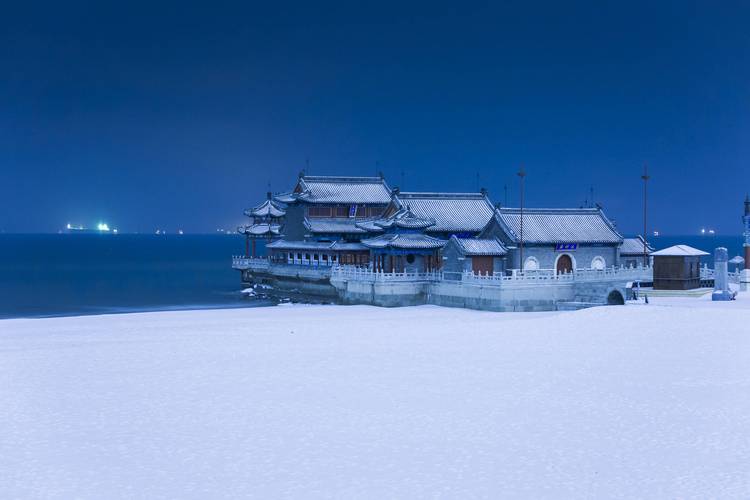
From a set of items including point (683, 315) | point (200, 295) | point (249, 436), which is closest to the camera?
point (249, 436)

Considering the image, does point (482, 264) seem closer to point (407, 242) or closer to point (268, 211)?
point (407, 242)

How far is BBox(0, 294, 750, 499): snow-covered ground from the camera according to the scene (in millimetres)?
15953

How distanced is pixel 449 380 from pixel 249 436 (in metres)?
8.04

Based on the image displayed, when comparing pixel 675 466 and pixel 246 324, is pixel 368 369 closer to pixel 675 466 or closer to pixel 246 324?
pixel 675 466

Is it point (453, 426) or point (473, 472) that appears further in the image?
point (453, 426)

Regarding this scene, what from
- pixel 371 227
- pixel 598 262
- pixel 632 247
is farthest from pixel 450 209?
pixel 632 247

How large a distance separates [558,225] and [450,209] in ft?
32.6

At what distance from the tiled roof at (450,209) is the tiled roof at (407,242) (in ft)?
15.7

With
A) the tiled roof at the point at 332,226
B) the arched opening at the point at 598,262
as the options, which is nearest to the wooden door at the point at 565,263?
the arched opening at the point at 598,262

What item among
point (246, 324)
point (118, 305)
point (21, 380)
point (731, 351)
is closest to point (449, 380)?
point (731, 351)

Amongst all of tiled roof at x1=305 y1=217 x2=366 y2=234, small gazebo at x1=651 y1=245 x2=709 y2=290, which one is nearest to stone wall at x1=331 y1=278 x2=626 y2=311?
small gazebo at x1=651 y1=245 x2=709 y2=290

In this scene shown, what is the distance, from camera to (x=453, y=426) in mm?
19734

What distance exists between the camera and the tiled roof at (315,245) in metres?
62.9

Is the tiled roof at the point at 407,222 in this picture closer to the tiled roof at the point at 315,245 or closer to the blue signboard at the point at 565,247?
the tiled roof at the point at 315,245
